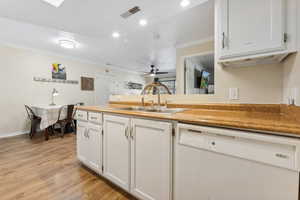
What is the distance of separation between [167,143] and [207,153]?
11.6 inches

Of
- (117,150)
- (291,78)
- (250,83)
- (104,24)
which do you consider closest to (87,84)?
(104,24)

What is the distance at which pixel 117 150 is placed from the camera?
1436 mm

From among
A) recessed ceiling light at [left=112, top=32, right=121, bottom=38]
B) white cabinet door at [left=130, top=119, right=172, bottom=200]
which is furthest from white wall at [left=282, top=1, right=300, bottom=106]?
recessed ceiling light at [left=112, top=32, right=121, bottom=38]

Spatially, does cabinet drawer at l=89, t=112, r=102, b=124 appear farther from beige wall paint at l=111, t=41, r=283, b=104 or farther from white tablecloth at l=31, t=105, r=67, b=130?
white tablecloth at l=31, t=105, r=67, b=130

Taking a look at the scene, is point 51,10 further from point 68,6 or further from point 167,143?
point 167,143

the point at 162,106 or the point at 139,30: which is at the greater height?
the point at 139,30

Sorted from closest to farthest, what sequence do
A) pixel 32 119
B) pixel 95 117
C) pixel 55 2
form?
pixel 95 117
pixel 55 2
pixel 32 119

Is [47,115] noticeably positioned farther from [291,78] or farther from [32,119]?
[291,78]

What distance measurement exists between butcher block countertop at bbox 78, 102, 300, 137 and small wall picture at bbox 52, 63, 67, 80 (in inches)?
Result: 128

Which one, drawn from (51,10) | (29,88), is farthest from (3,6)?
(29,88)

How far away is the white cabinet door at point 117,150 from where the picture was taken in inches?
53.3

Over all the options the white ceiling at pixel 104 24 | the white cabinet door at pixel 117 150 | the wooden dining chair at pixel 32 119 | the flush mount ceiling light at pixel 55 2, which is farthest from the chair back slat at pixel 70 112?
the white cabinet door at pixel 117 150

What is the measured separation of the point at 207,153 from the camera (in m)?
0.90

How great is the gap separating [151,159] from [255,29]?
136 centimetres
